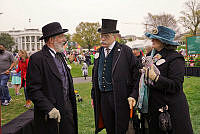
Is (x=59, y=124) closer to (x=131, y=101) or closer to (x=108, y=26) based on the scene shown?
(x=131, y=101)

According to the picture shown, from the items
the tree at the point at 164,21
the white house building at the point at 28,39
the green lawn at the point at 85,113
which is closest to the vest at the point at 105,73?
the green lawn at the point at 85,113

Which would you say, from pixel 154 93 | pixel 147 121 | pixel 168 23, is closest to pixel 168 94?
pixel 154 93

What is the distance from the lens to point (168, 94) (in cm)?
271

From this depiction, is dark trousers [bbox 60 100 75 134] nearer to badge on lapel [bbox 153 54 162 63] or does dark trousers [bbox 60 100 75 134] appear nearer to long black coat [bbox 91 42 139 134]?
long black coat [bbox 91 42 139 134]

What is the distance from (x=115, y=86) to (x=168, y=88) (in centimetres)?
80

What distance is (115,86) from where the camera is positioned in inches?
120

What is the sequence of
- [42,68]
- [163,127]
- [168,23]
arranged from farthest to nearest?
[168,23] < [42,68] < [163,127]

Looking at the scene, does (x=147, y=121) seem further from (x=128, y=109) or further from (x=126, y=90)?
(x=126, y=90)

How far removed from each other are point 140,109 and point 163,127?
465mm

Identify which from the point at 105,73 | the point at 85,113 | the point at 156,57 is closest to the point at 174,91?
the point at 156,57

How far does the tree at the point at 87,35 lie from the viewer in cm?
7169

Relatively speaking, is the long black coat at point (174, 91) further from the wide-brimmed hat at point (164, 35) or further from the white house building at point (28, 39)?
the white house building at point (28, 39)

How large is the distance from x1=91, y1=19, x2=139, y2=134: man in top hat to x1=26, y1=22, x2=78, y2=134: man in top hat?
0.51 meters

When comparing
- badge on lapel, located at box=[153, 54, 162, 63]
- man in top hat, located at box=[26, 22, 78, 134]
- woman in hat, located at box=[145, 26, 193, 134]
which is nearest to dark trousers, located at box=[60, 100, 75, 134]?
man in top hat, located at box=[26, 22, 78, 134]
